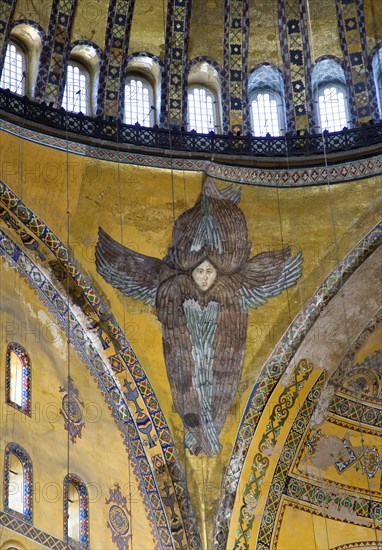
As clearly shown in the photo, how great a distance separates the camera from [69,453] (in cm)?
1909

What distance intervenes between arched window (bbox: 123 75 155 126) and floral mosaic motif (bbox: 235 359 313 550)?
4176 mm

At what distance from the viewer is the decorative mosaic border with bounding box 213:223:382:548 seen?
20.2 meters

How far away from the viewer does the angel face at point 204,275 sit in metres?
20.5

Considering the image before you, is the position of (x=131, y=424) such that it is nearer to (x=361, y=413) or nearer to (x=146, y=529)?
(x=146, y=529)

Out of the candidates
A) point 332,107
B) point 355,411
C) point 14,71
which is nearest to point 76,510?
point 355,411

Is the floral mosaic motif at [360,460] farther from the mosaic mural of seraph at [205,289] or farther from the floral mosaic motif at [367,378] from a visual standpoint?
the mosaic mural of seraph at [205,289]

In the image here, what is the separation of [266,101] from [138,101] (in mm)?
1945

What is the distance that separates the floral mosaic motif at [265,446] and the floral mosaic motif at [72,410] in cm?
256

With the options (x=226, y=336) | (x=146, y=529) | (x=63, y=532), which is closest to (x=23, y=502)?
(x=63, y=532)

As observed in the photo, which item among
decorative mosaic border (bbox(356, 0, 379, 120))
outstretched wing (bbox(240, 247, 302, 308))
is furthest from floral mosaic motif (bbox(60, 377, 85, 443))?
decorative mosaic border (bbox(356, 0, 379, 120))

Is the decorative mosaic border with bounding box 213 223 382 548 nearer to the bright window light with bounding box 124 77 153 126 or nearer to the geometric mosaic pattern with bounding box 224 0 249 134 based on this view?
the geometric mosaic pattern with bounding box 224 0 249 134

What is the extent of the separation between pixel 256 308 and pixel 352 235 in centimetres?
171

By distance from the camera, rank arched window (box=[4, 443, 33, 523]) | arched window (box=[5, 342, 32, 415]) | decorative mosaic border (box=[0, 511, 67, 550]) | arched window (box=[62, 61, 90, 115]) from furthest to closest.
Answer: arched window (box=[62, 61, 90, 115])
arched window (box=[5, 342, 32, 415])
arched window (box=[4, 443, 33, 523])
decorative mosaic border (box=[0, 511, 67, 550])

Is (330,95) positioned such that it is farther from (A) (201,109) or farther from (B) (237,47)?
(A) (201,109)
